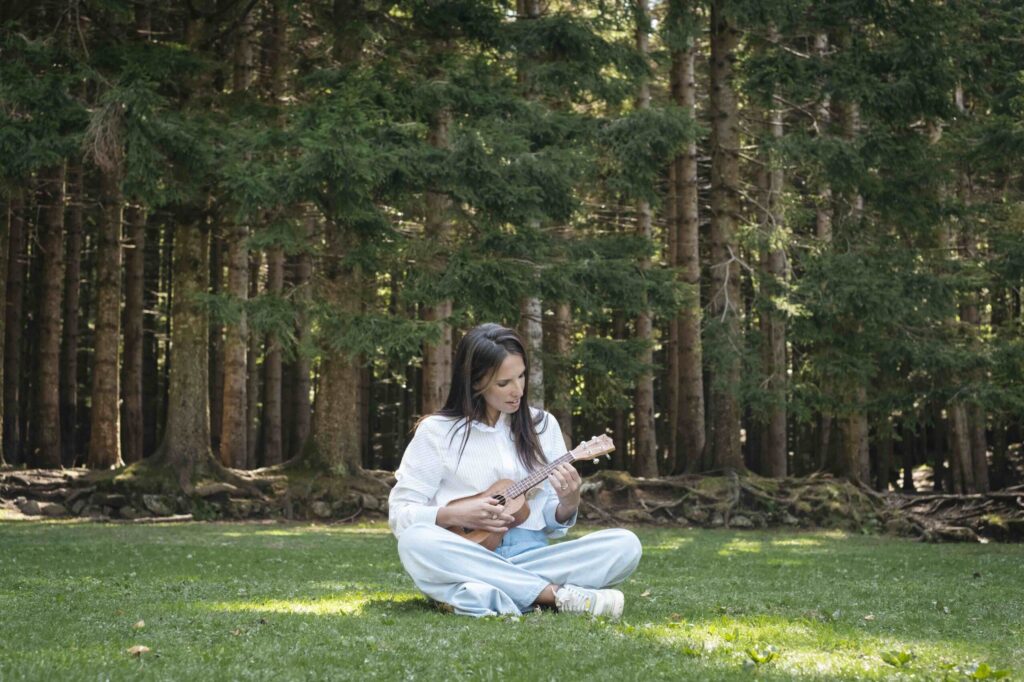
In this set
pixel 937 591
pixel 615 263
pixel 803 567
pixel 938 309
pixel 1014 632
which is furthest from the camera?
pixel 938 309

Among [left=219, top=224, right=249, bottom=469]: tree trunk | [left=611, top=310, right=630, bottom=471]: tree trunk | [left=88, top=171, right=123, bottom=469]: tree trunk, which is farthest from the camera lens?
[left=611, top=310, right=630, bottom=471]: tree trunk

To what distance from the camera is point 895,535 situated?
1802 cm

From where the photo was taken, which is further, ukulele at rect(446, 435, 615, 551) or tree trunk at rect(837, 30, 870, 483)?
tree trunk at rect(837, 30, 870, 483)

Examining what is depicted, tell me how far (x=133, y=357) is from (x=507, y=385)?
19532 millimetres

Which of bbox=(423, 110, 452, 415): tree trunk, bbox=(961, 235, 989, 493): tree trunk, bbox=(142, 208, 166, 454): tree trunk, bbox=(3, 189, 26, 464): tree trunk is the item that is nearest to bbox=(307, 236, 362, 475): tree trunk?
bbox=(423, 110, 452, 415): tree trunk

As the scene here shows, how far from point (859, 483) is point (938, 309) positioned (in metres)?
A: 3.72

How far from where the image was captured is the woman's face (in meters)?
6.22

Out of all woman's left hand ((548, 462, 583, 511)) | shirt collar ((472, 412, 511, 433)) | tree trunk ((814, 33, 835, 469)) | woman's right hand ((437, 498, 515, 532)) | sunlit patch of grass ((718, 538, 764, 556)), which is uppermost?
tree trunk ((814, 33, 835, 469))

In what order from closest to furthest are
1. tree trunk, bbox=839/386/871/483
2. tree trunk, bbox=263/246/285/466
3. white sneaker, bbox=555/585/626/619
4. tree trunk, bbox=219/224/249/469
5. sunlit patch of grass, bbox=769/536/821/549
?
1. white sneaker, bbox=555/585/626/619
2. sunlit patch of grass, bbox=769/536/821/549
3. tree trunk, bbox=839/386/871/483
4. tree trunk, bbox=219/224/249/469
5. tree trunk, bbox=263/246/285/466

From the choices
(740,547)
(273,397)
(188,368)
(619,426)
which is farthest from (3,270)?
(619,426)

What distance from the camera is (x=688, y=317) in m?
21.8

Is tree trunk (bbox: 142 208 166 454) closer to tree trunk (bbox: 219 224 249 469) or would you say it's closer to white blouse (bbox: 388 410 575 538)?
tree trunk (bbox: 219 224 249 469)

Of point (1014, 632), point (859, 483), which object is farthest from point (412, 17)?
point (1014, 632)

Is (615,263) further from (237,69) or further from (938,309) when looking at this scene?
(237,69)
